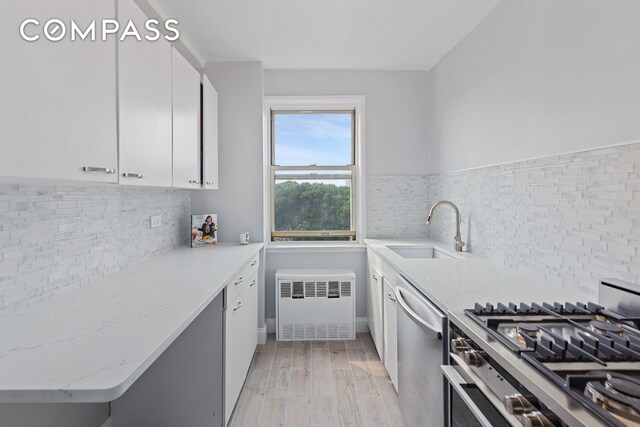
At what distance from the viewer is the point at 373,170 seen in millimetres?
3379

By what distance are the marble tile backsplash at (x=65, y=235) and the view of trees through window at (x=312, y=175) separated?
1381 mm

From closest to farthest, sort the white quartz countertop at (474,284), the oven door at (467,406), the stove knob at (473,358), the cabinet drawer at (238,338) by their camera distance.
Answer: the oven door at (467,406) < the stove knob at (473,358) < the white quartz countertop at (474,284) < the cabinet drawer at (238,338)

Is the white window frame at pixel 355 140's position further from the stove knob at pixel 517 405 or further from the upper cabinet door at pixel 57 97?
the stove knob at pixel 517 405

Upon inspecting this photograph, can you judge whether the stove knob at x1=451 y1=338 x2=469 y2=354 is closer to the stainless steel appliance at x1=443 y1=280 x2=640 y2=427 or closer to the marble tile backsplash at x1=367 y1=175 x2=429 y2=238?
the stainless steel appliance at x1=443 y1=280 x2=640 y2=427

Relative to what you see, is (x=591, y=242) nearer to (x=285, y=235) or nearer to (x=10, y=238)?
(x=10, y=238)

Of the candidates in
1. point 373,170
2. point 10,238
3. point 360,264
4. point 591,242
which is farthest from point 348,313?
point 10,238

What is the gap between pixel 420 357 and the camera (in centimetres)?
149

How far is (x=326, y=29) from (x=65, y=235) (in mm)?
2108

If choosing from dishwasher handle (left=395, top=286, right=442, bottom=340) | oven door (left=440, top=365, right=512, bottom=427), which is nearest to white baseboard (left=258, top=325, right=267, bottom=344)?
dishwasher handle (left=395, top=286, right=442, bottom=340)

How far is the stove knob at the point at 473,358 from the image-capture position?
99 cm

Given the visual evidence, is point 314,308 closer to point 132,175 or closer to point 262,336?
point 262,336

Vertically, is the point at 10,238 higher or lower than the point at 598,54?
lower

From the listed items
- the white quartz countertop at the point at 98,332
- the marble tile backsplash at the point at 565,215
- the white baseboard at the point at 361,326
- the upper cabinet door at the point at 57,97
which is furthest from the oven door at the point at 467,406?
the white baseboard at the point at 361,326

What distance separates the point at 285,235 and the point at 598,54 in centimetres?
270
